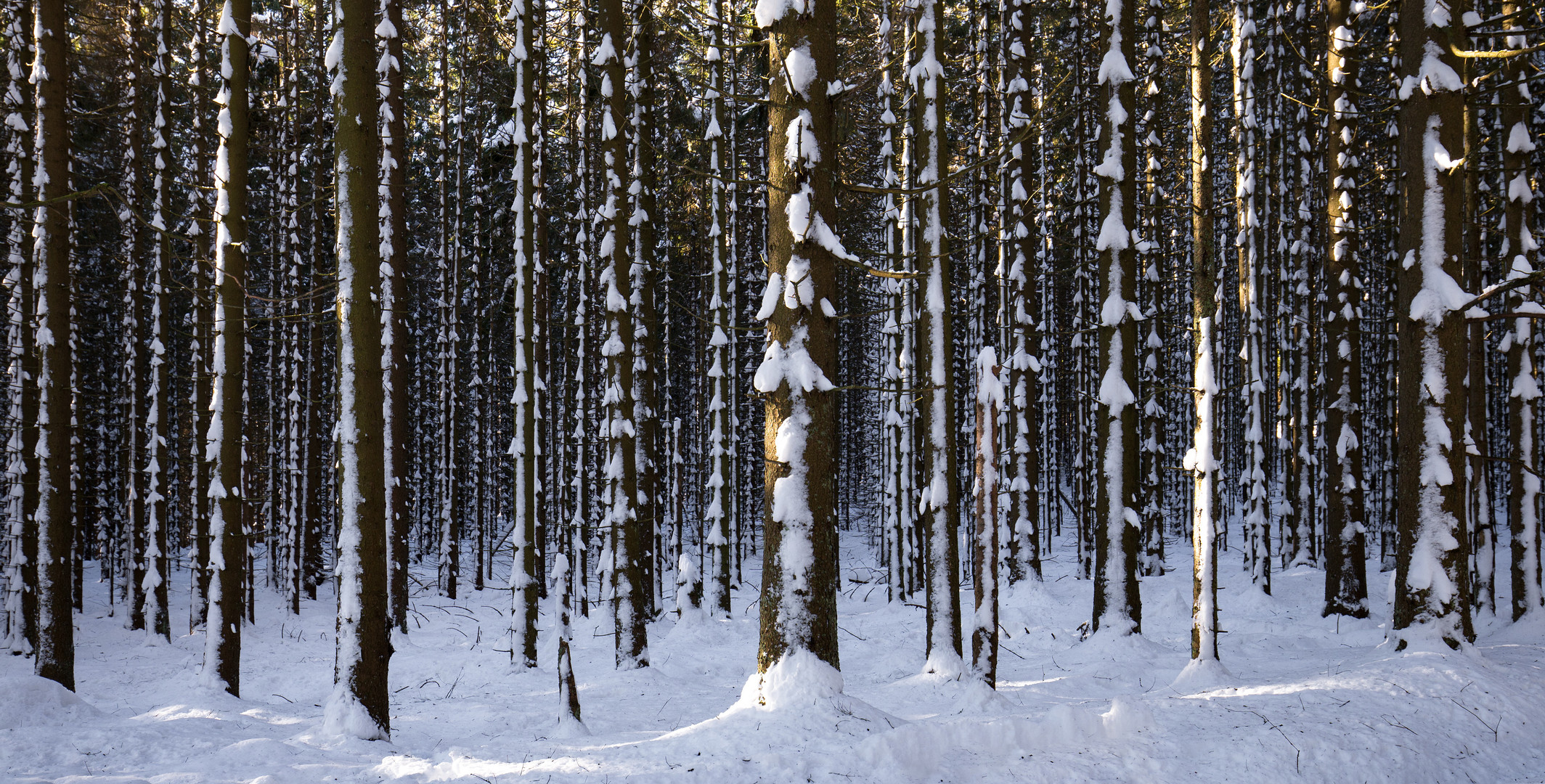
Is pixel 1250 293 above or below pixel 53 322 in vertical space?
above

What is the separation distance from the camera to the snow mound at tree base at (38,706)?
23.1 ft

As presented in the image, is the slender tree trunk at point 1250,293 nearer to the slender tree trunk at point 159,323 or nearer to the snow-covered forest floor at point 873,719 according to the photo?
the snow-covered forest floor at point 873,719

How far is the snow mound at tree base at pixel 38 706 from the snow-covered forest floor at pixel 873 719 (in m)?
0.02

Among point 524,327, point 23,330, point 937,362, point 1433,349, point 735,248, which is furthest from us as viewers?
point 735,248

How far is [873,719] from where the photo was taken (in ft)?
18.9

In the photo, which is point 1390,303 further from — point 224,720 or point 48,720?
point 48,720

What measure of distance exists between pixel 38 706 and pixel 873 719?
23.7 ft

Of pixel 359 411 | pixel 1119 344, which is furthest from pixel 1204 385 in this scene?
pixel 359 411

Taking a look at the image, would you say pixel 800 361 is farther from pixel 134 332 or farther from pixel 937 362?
pixel 134 332

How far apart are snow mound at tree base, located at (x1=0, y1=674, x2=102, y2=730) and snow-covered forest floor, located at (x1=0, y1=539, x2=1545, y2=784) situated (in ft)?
0.08

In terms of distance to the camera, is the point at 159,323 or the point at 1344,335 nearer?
the point at 1344,335

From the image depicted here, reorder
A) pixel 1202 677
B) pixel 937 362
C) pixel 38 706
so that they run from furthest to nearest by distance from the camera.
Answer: pixel 937 362 → pixel 1202 677 → pixel 38 706

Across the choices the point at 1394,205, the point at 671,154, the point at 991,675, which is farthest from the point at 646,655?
the point at 1394,205

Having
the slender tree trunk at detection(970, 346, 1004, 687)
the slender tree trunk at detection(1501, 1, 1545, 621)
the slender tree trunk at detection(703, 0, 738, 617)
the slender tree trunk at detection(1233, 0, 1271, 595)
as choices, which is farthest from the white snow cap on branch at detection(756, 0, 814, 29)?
the slender tree trunk at detection(1501, 1, 1545, 621)
